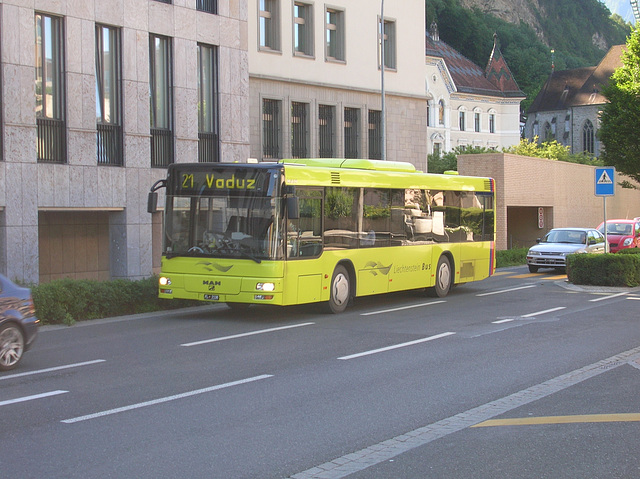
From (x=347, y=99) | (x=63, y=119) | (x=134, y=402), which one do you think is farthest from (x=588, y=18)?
(x=134, y=402)

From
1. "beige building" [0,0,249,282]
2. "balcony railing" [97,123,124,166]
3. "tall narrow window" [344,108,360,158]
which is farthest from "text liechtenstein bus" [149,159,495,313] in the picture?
"tall narrow window" [344,108,360,158]

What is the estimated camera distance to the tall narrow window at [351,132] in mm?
32844

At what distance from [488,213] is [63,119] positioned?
430 inches

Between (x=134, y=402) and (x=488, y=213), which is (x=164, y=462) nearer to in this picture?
(x=134, y=402)

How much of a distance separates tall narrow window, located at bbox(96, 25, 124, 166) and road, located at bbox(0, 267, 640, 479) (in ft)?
23.9

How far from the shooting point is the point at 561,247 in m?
29.2

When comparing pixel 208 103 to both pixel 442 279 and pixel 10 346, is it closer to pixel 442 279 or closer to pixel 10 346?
pixel 442 279

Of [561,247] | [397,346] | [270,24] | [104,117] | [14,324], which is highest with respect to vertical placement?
[270,24]

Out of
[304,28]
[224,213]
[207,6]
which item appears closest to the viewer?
[224,213]

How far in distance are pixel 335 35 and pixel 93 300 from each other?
18.6 meters

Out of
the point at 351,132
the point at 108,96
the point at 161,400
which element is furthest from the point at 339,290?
the point at 351,132

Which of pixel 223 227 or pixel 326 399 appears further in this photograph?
pixel 223 227

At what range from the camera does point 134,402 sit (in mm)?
8836

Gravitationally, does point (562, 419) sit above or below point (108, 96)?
below
